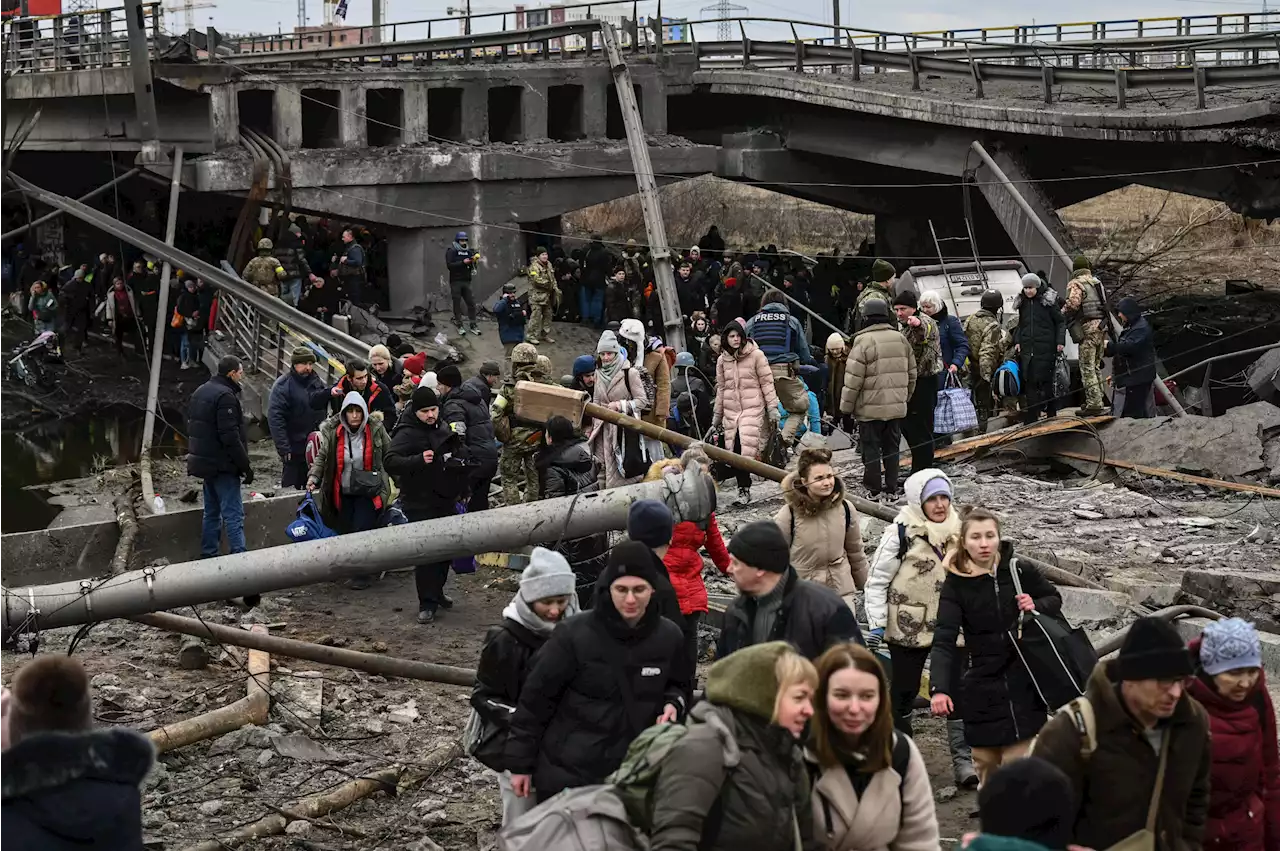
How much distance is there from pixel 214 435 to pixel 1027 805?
958cm

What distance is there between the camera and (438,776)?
28.8ft

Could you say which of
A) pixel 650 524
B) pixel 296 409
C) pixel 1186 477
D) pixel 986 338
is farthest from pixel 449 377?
pixel 1186 477

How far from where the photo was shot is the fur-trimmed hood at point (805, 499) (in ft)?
27.7

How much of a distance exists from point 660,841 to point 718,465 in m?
10.4

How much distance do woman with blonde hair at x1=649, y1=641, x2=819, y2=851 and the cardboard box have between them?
231 inches

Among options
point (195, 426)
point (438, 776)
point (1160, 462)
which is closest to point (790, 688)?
point (438, 776)

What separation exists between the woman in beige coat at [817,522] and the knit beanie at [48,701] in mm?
4085

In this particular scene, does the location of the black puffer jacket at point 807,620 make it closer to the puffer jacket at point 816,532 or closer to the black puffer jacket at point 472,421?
the puffer jacket at point 816,532

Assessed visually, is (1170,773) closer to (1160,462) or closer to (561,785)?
(561,785)

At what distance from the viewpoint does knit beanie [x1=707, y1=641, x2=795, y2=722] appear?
16.6 feet

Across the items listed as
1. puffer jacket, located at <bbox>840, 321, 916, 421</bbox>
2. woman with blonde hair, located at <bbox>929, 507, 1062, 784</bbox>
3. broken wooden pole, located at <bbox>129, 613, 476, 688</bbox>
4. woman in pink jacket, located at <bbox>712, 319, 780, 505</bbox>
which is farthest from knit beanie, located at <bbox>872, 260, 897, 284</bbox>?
woman with blonde hair, located at <bbox>929, 507, 1062, 784</bbox>

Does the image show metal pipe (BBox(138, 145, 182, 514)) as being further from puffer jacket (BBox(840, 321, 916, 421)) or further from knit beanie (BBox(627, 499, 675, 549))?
knit beanie (BBox(627, 499, 675, 549))

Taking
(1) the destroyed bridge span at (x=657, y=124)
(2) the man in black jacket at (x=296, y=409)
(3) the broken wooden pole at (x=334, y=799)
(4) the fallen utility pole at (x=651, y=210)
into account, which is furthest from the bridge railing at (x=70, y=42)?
(3) the broken wooden pole at (x=334, y=799)

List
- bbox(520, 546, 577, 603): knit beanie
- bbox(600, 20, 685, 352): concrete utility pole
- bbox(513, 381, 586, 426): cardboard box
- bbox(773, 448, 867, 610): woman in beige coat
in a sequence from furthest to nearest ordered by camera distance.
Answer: bbox(600, 20, 685, 352): concrete utility pole → bbox(513, 381, 586, 426): cardboard box → bbox(773, 448, 867, 610): woman in beige coat → bbox(520, 546, 577, 603): knit beanie
